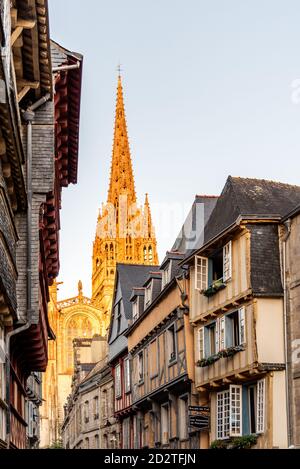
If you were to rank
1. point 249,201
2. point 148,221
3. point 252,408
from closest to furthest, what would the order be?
point 252,408 < point 249,201 < point 148,221

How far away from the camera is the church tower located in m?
128

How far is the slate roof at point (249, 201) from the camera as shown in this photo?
79.5 ft

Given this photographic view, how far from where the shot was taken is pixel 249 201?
80.4 ft

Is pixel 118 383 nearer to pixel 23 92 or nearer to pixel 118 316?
pixel 118 316

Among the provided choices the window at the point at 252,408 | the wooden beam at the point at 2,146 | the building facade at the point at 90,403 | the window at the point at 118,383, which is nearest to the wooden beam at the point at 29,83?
the wooden beam at the point at 2,146

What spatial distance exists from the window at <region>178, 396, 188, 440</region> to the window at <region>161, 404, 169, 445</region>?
1.95 metres

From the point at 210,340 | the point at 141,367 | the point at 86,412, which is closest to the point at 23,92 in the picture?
the point at 210,340

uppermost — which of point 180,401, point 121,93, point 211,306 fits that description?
point 121,93

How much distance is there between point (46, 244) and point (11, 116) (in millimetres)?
11409

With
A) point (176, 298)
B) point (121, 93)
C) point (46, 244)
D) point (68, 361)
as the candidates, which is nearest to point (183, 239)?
point (176, 298)

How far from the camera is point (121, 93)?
144250 millimetres

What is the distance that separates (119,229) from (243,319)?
361 ft
